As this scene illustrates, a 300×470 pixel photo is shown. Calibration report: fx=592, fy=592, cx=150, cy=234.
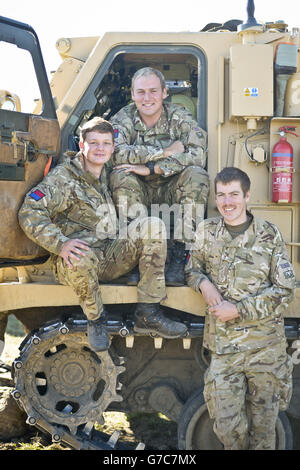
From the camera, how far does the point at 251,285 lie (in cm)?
361

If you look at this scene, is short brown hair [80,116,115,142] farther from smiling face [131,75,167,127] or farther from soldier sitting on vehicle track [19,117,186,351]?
smiling face [131,75,167,127]

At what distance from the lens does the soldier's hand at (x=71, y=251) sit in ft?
11.6

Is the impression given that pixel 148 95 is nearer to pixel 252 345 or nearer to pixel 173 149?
pixel 173 149

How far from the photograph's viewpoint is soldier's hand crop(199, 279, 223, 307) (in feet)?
11.9

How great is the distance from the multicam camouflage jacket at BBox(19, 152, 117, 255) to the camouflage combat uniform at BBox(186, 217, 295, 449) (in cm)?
86

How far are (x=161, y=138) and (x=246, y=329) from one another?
1.52 metres

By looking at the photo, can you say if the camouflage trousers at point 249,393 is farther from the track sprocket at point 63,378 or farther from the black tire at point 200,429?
the track sprocket at point 63,378

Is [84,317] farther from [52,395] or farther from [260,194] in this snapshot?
[260,194]

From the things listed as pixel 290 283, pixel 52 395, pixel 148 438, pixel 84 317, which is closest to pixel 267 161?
pixel 290 283

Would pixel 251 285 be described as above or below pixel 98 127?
below

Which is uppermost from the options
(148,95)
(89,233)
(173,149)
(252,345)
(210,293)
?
(148,95)

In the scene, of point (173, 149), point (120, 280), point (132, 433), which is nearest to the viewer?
point (120, 280)

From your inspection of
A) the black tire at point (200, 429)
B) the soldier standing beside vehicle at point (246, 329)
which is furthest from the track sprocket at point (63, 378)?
the soldier standing beside vehicle at point (246, 329)

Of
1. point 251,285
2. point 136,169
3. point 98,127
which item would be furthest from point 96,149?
point 251,285
